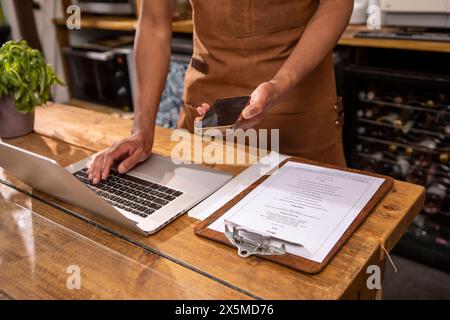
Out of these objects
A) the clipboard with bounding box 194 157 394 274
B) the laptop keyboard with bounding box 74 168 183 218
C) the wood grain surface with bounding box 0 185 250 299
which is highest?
the clipboard with bounding box 194 157 394 274

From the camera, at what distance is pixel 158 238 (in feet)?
2.43

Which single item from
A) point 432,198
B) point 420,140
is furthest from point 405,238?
point 420,140

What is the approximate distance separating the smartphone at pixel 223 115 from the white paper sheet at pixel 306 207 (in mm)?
A: 143

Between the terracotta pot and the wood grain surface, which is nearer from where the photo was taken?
the wood grain surface

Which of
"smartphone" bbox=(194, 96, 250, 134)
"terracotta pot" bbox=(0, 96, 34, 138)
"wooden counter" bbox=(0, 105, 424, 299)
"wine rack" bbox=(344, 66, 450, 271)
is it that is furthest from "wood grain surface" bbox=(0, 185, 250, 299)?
"wine rack" bbox=(344, 66, 450, 271)

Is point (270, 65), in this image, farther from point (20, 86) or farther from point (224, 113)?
point (20, 86)

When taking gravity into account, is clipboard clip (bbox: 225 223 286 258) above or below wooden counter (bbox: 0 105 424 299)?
above

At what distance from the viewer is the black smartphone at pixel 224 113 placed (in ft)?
2.69

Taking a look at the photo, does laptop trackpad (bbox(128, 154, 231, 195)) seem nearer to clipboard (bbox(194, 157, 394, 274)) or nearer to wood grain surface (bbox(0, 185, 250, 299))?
clipboard (bbox(194, 157, 394, 274))

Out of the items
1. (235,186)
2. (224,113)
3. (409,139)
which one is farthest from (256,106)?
(409,139)

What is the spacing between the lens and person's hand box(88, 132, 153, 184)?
37.8 inches

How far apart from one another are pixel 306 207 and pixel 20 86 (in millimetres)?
890

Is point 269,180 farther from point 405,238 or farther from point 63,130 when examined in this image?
point 405,238

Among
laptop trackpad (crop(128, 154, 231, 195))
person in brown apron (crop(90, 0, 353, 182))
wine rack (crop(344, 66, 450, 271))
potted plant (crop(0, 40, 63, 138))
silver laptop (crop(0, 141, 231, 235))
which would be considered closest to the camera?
silver laptop (crop(0, 141, 231, 235))
